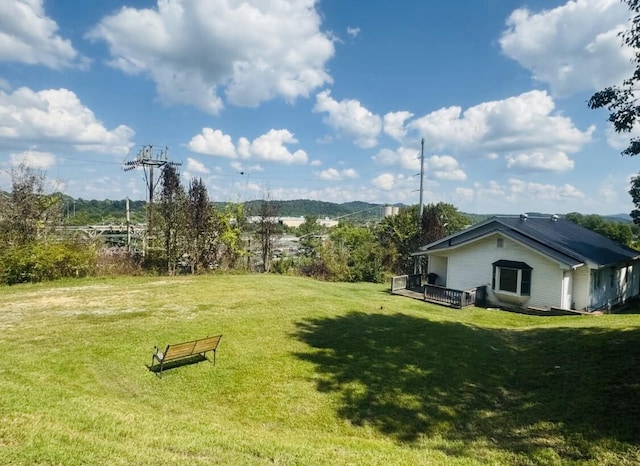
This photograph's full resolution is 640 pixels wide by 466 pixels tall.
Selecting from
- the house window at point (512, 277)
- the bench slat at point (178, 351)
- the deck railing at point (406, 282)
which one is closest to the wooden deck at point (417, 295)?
the deck railing at point (406, 282)

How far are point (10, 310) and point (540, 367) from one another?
16.4 m

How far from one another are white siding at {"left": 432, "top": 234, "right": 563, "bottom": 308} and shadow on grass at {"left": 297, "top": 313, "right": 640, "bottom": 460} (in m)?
6.88

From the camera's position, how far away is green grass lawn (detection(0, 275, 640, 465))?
5227 mm

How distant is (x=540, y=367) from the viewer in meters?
9.12

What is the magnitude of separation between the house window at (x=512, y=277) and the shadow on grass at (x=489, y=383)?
23.8 feet

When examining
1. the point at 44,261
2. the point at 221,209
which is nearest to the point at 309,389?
the point at 44,261

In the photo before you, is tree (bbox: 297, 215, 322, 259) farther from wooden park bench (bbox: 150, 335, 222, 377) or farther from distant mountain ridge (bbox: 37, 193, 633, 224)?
wooden park bench (bbox: 150, 335, 222, 377)

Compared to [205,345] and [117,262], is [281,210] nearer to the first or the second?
[117,262]

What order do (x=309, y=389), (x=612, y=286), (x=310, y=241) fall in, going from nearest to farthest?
(x=309, y=389) < (x=612, y=286) < (x=310, y=241)

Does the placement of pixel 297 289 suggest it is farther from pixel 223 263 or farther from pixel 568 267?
pixel 568 267

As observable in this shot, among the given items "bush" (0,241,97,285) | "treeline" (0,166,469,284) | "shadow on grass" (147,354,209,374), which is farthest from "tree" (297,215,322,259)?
"shadow on grass" (147,354,209,374)

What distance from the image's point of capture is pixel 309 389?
8.14 m

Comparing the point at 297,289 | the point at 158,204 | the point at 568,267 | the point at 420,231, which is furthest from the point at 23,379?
the point at 420,231

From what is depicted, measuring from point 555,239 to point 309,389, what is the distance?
58.1ft
